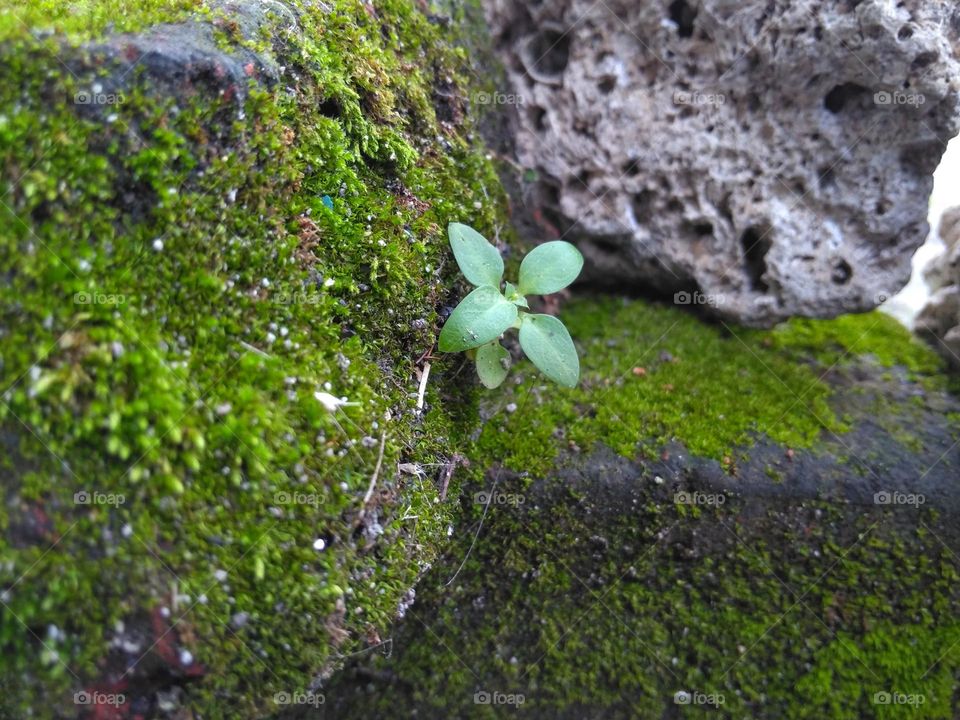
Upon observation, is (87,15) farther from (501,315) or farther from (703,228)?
(703,228)

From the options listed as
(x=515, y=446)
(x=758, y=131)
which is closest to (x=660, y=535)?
(x=515, y=446)

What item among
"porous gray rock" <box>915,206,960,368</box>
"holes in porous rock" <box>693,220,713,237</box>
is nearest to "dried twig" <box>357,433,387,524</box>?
"holes in porous rock" <box>693,220,713,237</box>

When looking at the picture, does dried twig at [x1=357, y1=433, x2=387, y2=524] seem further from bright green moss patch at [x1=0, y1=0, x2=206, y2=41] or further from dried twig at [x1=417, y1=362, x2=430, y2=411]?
bright green moss patch at [x1=0, y1=0, x2=206, y2=41]

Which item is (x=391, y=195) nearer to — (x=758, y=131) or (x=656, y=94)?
(x=656, y=94)

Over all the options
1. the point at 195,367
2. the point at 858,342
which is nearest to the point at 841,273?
the point at 858,342

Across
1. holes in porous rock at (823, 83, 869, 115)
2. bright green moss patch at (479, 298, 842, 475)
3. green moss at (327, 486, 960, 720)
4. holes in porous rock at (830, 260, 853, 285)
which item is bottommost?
green moss at (327, 486, 960, 720)

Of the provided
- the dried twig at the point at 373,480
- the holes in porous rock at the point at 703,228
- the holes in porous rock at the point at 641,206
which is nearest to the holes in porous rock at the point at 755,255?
the holes in porous rock at the point at 703,228

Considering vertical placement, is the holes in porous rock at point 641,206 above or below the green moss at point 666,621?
above

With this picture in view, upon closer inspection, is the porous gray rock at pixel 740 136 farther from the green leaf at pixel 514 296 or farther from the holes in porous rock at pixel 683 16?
the green leaf at pixel 514 296
